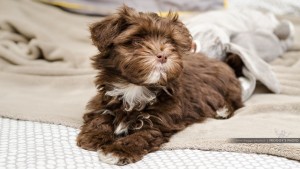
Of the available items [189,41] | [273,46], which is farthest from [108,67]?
[273,46]

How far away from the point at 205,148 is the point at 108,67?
2.25ft

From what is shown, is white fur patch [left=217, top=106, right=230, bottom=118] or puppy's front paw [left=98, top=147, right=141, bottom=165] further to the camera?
white fur patch [left=217, top=106, right=230, bottom=118]

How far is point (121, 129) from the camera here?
8.36 ft

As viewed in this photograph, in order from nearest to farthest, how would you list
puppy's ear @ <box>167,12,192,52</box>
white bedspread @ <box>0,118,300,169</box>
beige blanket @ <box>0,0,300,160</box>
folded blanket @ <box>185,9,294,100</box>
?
white bedspread @ <box>0,118,300,169</box> → puppy's ear @ <box>167,12,192,52</box> → beige blanket @ <box>0,0,300,160</box> → folded blanket @ <box>185,9,294,100</box>

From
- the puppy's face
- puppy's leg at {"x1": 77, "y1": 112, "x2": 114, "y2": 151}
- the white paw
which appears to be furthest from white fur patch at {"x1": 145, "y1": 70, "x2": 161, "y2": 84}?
the white paw

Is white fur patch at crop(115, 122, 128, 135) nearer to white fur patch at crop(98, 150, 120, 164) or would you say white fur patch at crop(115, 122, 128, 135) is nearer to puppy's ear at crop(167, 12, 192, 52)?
white fur patch at crop(98, 150, 120, 164)

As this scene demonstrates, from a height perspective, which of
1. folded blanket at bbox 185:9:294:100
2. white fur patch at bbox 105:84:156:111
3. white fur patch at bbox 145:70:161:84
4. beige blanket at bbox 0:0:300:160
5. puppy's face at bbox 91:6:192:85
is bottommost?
beige blanket at bbox 0:0:300:160

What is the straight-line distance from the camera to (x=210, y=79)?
10.2 feet

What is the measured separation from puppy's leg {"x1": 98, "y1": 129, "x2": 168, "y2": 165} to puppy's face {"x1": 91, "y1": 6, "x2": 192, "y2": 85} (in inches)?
11.4

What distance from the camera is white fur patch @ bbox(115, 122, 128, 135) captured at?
8.36ft

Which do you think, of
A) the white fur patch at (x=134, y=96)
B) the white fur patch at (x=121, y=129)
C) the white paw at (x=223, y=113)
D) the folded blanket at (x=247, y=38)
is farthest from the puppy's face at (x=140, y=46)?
the folded blanket at (x=247, y=38)

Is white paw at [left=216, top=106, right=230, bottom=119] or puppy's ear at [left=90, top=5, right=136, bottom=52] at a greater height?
puppy's ear at [left=90, top=5, right=136, bottom=52]

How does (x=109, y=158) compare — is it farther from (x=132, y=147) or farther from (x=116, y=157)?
(x=132, y=147)

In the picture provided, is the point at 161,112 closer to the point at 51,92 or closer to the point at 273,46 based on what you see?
the point at 51,92
